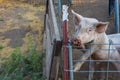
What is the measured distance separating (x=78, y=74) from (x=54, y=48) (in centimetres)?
103

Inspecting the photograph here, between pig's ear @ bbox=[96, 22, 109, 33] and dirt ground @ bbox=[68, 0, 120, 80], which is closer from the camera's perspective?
pig's ear @ bbox=[96, 22, 109, 33]

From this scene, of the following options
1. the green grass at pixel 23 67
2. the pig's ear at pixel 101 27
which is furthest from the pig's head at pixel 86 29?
the green grass at pixel 23 67

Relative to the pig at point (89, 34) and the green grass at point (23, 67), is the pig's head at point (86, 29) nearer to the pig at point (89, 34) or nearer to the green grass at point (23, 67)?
the pig at point (89, 34)

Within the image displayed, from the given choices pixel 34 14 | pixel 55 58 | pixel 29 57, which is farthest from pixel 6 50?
pixel 55 58

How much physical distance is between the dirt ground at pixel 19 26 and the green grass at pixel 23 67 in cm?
34

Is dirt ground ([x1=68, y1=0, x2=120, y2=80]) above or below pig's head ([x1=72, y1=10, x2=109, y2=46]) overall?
above

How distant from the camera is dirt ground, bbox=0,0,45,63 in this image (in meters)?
5.67

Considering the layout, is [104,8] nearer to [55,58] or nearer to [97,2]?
[97,2]

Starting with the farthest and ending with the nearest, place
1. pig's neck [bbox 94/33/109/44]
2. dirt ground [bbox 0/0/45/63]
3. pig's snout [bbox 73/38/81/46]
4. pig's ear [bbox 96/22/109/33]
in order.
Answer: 1. dirt ground [bbox 0/0/45/63]
2. pig's neck [bbox 94/33/109/44]
3. pig's ear [bbox 96/22/109/33]
4. pig's snout [bbox 73/38/81/46]

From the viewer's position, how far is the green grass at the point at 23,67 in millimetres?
4445

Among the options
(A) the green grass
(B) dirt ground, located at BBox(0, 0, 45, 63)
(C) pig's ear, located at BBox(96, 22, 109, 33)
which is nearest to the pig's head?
(C) pig's ear, located at BBox(96, 22, 109, 33)

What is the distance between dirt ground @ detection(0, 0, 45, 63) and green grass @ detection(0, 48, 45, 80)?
1.11ft

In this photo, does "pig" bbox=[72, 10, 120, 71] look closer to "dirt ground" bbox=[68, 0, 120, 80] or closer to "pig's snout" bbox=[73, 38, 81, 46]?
"pig's snout" bbox=[73, 38, 81, 46]

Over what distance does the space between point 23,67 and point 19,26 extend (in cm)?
200
